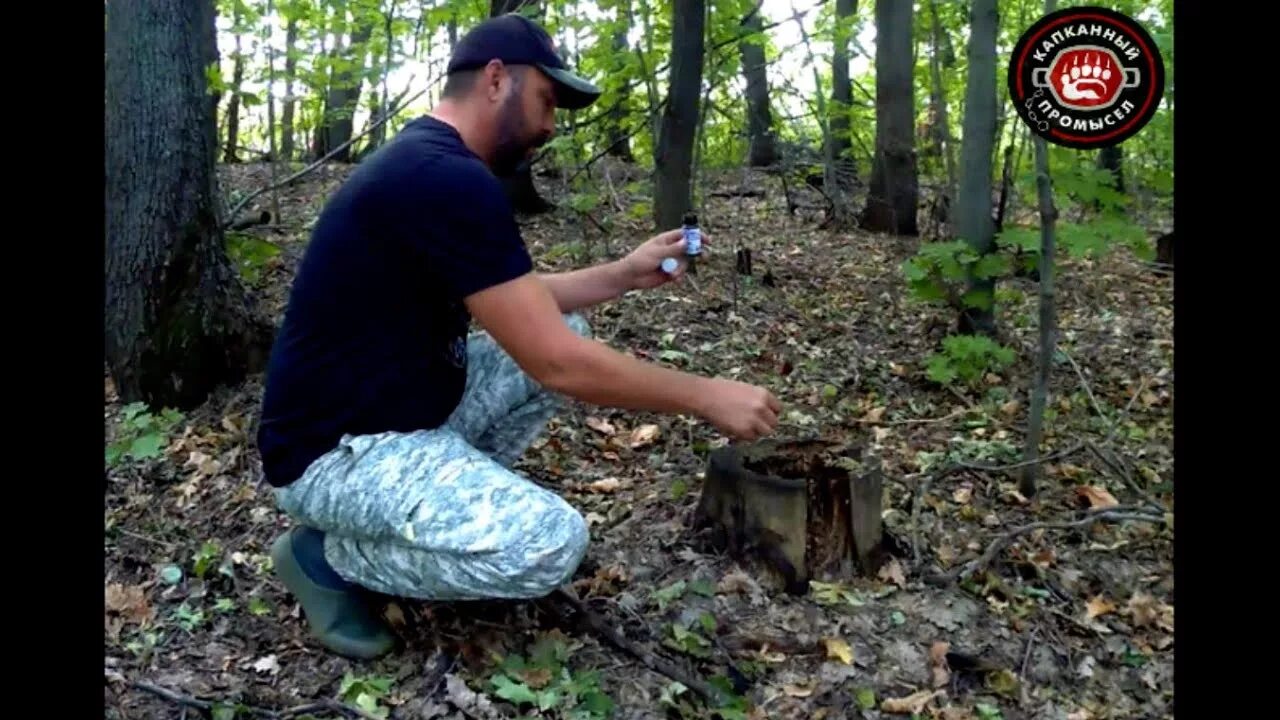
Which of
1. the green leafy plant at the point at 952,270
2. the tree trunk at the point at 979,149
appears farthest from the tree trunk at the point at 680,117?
the green leafy plant at the point at 952,270

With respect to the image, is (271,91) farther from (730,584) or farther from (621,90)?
(730,584)

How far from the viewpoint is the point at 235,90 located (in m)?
7.18

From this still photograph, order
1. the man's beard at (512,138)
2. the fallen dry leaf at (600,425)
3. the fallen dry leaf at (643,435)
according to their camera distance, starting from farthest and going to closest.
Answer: the fallen dry leaf at (600,425)
the fallen dry leaf at (643,435)
the man's beard at (512,138)

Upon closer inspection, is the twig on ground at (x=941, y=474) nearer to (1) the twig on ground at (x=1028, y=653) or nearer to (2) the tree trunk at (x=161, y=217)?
(1) the twig on ground at (x=1028, y=653)

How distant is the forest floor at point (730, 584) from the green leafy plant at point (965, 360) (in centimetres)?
10

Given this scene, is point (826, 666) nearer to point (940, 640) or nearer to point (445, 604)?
point (940, 640)

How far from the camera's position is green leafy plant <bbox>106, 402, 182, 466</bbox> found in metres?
4.22

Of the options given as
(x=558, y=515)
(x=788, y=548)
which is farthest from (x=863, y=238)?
(x=558, y=515)

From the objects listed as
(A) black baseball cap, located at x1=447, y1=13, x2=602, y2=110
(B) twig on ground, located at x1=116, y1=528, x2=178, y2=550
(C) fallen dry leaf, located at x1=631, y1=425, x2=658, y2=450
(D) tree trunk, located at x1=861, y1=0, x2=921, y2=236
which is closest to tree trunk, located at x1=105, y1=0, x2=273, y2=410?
(B) twig on ground, located at x1=116, y1=528, x2=178, y2=550

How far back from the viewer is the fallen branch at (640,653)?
2.72 metres

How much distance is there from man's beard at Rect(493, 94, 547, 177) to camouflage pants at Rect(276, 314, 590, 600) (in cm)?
81

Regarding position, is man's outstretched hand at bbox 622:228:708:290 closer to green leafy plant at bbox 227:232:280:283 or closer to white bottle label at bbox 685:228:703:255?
white bottle label at bbox 685:228:703:255

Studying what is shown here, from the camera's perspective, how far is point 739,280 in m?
7.05
